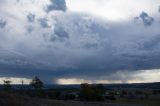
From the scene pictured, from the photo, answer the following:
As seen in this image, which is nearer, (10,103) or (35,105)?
(10,103)

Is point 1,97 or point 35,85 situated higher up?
point 35,85

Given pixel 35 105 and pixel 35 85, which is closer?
pixel 35 105

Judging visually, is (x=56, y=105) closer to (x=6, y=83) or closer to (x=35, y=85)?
(x=6, y=83)

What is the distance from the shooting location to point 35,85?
141875mm

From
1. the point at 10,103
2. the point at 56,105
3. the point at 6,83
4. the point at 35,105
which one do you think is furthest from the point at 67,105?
the point at 6,83

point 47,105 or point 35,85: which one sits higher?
point 35,85

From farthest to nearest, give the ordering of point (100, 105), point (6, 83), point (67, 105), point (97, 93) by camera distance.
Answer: point (97, 93)
point (6, 83)
point (100, 105)
point (67, 105)

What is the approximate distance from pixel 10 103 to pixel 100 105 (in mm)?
31701

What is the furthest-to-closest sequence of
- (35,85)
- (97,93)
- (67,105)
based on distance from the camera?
(35,85) → (97,93) → (67,105)

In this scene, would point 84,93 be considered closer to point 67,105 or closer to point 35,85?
point 35,85

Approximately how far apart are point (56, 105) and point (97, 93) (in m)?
74.3

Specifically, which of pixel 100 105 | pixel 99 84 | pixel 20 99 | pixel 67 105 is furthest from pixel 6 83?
pixel 99 84

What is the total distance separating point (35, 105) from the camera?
46.7 metres

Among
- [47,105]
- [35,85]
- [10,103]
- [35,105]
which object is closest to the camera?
[10,103]
